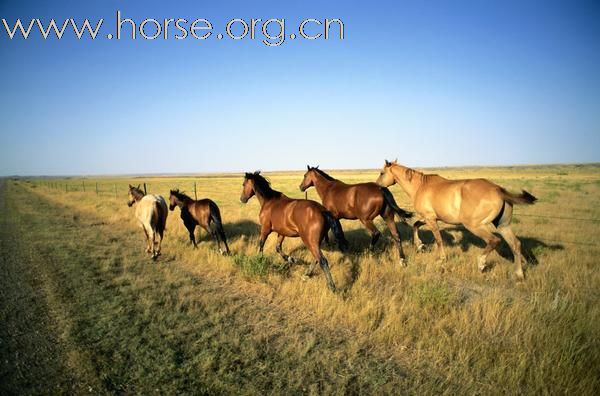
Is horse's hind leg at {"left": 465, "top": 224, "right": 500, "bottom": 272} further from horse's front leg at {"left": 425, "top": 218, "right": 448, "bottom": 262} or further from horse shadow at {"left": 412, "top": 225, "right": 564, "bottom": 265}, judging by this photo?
horse shadow at {"left": 412, "top": 225, "right": 564, "bottom": 265}

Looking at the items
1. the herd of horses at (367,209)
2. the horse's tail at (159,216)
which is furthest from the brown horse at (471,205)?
the horse's tail at (159,216)

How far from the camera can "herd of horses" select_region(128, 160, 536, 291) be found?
6520 millimetres

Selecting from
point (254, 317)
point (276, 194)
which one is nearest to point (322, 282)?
point (254, 317)

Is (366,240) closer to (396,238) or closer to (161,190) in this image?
(396,238)

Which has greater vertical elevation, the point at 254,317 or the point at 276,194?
the point at 276,194

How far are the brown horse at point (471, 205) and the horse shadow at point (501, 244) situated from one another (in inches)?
28.4

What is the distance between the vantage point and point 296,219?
667cm

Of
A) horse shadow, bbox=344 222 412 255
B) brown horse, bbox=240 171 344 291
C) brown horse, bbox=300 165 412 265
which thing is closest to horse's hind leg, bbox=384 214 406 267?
brown horse, bbox=300 165 412 265

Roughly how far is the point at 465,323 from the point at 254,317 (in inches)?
129

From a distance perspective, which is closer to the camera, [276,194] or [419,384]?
[419,384]

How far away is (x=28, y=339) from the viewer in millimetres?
4383

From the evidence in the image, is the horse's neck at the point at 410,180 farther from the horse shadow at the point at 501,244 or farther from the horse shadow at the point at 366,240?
the horse shadow at the point at 501,244

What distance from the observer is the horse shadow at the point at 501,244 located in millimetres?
8078

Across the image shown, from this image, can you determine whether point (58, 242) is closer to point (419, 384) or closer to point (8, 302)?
point (8, 302)
